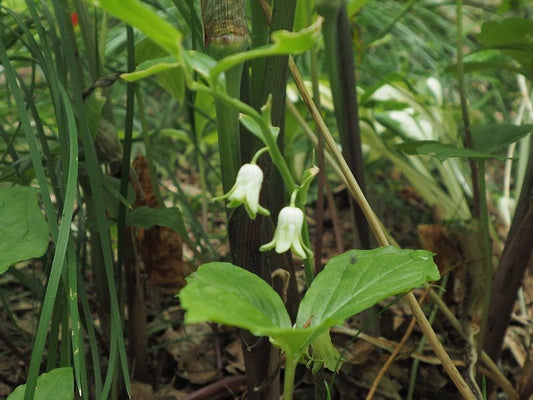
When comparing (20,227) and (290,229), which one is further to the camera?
(20,227)

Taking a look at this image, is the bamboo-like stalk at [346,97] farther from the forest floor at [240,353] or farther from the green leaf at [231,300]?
the green leaf at [231,300]

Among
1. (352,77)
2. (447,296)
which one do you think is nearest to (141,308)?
(352,77)

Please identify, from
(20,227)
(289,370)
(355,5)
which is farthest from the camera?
(355,5)

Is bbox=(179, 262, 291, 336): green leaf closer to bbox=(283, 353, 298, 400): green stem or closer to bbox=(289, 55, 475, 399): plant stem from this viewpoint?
bbox=(283, 353, 298, 400): green stem

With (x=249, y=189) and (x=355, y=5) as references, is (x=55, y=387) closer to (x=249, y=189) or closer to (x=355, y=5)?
(x=249, y=189)

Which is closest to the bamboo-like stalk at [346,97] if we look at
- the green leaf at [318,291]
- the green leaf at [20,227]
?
the green leaf at [318,291]

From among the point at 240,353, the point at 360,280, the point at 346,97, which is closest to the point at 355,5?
the point at 346,97

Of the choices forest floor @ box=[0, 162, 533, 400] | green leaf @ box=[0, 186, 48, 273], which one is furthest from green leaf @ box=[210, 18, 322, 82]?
forest floor @ box=[0, 162, 533, 400]
